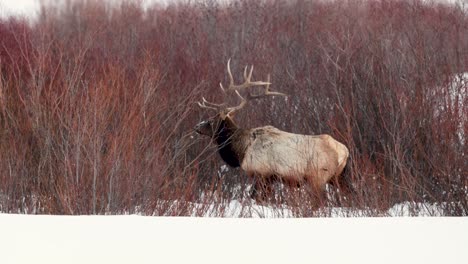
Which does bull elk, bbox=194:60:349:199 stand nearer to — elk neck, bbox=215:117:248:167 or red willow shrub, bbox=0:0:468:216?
elk neck, bbox=215:117:248:167

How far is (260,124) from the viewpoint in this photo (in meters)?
10.8

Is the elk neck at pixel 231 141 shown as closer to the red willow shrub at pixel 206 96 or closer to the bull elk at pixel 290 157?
the bull elk at pixel 290 157

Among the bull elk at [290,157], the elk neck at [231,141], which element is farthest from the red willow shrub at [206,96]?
the elk neck at [231,141]

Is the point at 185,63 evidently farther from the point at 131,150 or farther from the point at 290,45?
the point at 131,150

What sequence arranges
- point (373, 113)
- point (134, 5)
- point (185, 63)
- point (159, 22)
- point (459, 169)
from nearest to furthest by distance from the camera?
point (459, 169)
point (373, 113)
point (185, 63)
point (159, 22)
point (134, 5)

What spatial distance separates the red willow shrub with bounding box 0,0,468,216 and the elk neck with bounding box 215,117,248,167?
38 cm

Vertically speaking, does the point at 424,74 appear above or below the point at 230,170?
above

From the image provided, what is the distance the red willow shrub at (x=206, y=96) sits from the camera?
235 inches

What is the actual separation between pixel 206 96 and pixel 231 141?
2254 millimetres

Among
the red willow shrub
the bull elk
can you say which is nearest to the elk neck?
the bull elk

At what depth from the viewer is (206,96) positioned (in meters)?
10.8

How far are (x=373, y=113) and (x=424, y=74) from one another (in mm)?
884

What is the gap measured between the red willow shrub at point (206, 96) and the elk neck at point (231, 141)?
38cm

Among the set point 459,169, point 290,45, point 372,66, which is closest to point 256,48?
point 290,45
